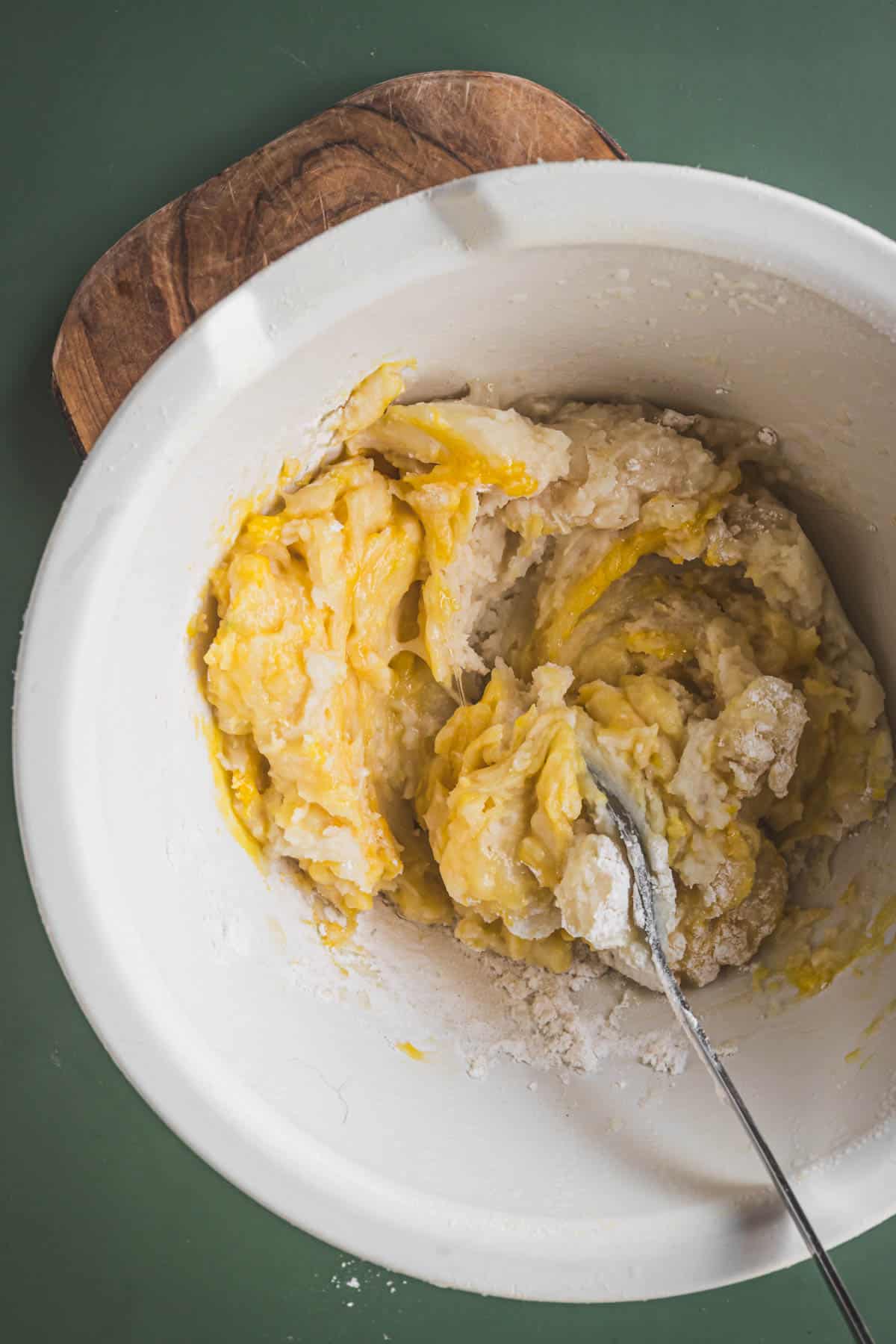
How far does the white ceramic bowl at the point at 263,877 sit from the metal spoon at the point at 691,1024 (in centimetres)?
5

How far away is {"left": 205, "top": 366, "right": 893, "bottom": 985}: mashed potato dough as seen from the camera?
3.54 feet

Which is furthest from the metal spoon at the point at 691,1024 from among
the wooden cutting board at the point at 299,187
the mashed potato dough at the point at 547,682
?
the wooden cutting board at the point at 299,187

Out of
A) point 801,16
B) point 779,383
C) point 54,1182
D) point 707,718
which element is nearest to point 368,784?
point 707,718

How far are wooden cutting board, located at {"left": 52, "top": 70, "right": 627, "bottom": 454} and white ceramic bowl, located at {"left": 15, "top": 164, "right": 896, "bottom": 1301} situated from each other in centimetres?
23

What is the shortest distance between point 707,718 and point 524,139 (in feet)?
2.14

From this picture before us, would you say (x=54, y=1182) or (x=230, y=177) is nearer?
(x=230, y=177)

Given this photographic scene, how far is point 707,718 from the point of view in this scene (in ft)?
3.85

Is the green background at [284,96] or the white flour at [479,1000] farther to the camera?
the green background at [284,96]

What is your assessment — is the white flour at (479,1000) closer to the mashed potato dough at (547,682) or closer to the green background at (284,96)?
the mashed potato dough at (547,682)

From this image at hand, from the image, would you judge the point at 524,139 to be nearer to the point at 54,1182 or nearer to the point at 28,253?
the point at 28,253

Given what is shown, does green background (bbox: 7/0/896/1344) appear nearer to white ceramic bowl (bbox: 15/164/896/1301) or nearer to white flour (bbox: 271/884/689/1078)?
white ceramic bowl (bbox: 15/164/896/1301)

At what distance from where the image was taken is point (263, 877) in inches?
44.8

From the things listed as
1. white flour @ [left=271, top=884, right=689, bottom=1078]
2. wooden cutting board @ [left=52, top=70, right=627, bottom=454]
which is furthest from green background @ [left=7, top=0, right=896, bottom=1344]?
white flour @ [left=271, top=884, right=689, bottom=1078]

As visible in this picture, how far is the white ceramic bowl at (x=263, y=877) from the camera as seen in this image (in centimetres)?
88
